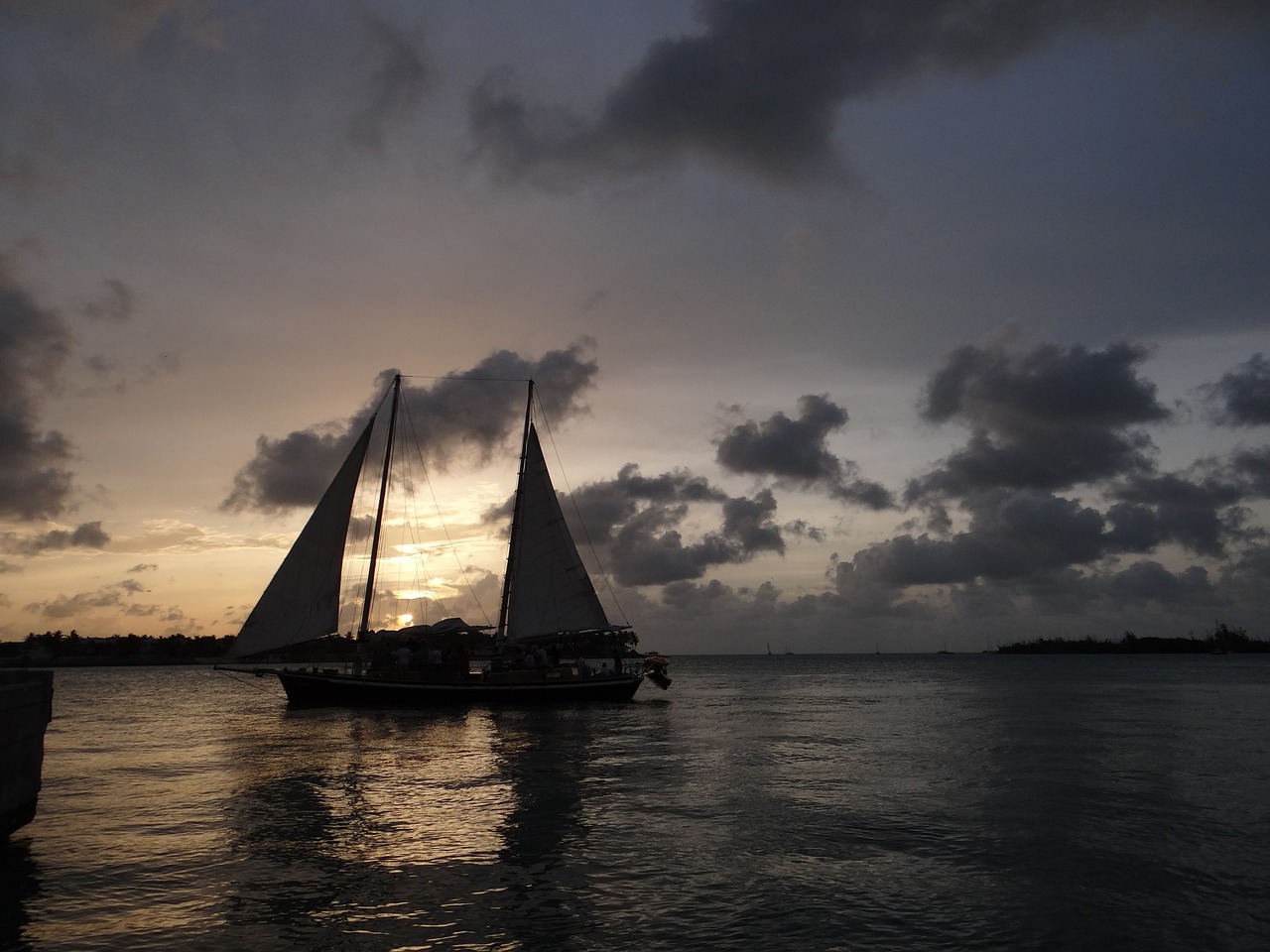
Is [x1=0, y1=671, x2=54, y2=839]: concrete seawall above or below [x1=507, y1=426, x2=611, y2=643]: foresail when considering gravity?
below

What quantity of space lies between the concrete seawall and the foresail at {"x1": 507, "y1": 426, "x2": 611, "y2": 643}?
128 ft

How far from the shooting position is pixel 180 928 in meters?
11.9

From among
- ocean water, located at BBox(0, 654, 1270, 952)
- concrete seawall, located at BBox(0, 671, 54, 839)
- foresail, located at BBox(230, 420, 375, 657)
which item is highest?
foresail, located at BBox(230, 420, 375, 657)

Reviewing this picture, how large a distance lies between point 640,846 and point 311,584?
122 feet

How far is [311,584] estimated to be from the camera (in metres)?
49.3

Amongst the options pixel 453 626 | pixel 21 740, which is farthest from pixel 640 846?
pixel 453 626

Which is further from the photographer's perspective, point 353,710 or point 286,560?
point 353,710

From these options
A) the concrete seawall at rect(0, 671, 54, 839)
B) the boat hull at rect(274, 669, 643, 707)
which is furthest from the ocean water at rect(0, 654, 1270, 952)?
the boat hull at rect(274, 669, 643, 707)

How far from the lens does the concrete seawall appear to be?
14.9 meters

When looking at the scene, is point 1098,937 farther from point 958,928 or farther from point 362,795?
point 362,795

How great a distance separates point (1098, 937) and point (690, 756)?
64.8 ft

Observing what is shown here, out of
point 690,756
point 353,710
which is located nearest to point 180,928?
point 690,756

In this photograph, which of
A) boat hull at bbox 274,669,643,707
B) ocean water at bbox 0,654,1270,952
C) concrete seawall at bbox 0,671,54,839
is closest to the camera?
ocean water at bbox 0,654,1270,952

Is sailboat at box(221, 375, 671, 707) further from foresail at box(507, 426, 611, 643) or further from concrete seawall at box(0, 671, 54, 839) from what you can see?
concrete seawall at box(0, 671, 54, 839)
